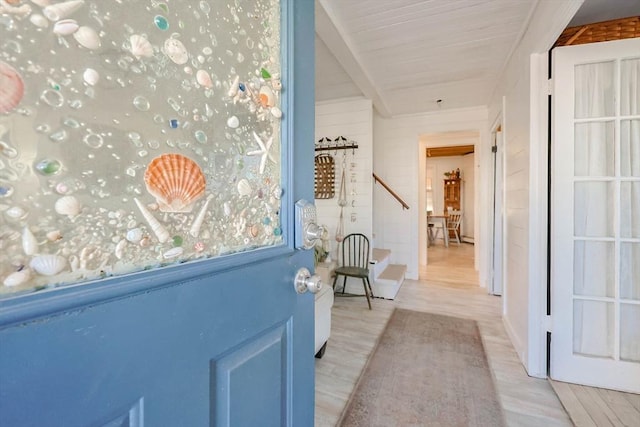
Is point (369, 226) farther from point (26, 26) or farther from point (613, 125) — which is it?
point (26, 26)

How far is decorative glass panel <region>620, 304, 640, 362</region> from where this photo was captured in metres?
1.67

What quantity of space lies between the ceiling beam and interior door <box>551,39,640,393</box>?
1.42 meters

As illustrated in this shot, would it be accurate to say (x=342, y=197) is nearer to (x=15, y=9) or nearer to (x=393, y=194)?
(x=393, y=194)

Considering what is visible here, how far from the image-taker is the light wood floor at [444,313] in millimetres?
1581

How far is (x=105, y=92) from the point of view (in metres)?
0.40

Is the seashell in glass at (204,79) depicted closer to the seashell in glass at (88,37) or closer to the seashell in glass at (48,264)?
the seashell in glass at (88,37)

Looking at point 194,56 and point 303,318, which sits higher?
point 194,56

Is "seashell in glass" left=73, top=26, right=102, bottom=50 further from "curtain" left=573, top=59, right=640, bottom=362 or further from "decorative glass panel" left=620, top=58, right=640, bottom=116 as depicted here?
"decorative glass panel" left=620, top=58, right=640, bottom=116

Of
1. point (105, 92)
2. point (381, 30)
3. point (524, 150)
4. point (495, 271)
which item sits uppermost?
point (381, 30)

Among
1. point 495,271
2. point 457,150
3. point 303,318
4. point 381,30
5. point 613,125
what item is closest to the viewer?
point 303,318

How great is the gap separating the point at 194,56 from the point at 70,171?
29 cm

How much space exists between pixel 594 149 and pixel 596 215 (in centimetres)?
41

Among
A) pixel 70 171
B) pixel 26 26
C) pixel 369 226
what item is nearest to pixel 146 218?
pixel 70 171

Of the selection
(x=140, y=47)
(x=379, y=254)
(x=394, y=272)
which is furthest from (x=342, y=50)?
(x=394, y=272)
